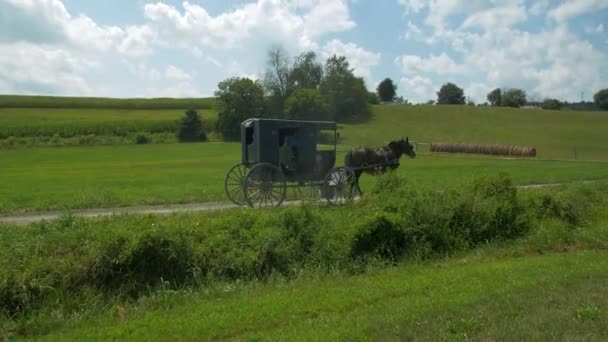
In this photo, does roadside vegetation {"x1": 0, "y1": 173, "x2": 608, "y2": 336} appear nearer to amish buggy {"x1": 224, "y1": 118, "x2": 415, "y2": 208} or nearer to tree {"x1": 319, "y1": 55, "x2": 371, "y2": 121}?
amish buggy {"x1": 224, "y1": 118, "x2": 415, "y2": 208}

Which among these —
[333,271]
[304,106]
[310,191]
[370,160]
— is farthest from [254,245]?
[304,106]

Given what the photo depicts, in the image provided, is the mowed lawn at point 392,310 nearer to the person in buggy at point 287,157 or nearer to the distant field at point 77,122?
the person in buggy at point 287,157

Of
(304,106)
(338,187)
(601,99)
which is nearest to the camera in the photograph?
(338,187)

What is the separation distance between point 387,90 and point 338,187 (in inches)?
5541

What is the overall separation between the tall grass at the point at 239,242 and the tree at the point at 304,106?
62.4 meters

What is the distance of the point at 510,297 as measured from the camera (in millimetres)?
7406

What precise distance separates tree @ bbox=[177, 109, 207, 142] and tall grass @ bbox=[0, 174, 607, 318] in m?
71.6

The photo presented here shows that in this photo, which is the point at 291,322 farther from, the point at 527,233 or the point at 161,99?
the point at 161,99

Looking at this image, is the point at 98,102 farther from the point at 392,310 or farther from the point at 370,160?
the point at 392,310

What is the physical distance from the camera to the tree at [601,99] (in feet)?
474

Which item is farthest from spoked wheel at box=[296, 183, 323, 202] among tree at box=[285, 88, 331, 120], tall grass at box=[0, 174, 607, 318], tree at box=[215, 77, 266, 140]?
tree at box=[215, 77, 266, 140]

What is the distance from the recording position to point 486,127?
298ft

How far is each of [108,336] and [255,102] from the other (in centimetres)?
7712

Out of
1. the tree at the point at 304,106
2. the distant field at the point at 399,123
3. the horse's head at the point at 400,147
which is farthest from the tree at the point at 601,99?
the horse's head at the point at 400,147
